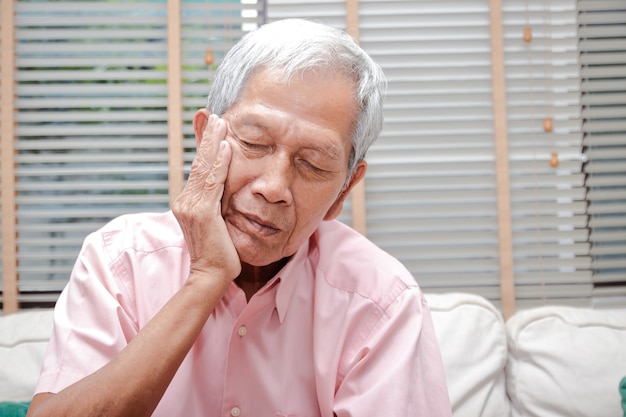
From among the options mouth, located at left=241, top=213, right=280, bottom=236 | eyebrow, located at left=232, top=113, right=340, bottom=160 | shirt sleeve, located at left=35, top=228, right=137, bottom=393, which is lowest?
shirt sleeve, located at left=35, top=228, right=137, bottom=393

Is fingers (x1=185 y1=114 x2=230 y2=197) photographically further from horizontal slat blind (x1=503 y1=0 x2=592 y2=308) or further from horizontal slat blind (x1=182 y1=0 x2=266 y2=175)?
horizontal slat blind (x1=503 y1=0 x2=592 y2=308)

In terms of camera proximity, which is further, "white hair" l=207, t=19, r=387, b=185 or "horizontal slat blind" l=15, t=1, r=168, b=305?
"horizontal slat blind" l=15, t=1, r=168, b=305

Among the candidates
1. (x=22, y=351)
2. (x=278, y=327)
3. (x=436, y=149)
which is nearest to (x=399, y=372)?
(x=278, y=327)

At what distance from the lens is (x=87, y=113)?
8.71 feet

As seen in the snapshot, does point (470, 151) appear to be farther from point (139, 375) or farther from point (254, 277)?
point (139, 375)

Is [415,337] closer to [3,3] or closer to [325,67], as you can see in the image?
[325,67]

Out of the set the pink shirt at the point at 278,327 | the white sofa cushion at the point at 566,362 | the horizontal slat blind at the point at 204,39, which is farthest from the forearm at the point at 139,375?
the horizontal slat blind at the point at 204,39

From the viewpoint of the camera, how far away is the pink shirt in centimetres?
132

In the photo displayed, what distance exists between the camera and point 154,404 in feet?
3.73

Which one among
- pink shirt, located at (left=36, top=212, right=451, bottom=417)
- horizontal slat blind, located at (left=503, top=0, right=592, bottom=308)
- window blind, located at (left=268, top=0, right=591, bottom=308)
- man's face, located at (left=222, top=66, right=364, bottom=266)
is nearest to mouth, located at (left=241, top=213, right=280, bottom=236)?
man's face, located at (left=222, top=66, right=364, bottom=266)

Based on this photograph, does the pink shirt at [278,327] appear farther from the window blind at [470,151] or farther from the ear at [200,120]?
the window blind at [470,151]

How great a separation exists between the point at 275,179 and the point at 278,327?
0.40 meters

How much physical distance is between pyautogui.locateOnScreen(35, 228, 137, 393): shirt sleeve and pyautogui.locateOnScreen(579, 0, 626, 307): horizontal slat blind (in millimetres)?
2094

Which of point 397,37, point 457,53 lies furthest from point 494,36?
point 397,37
